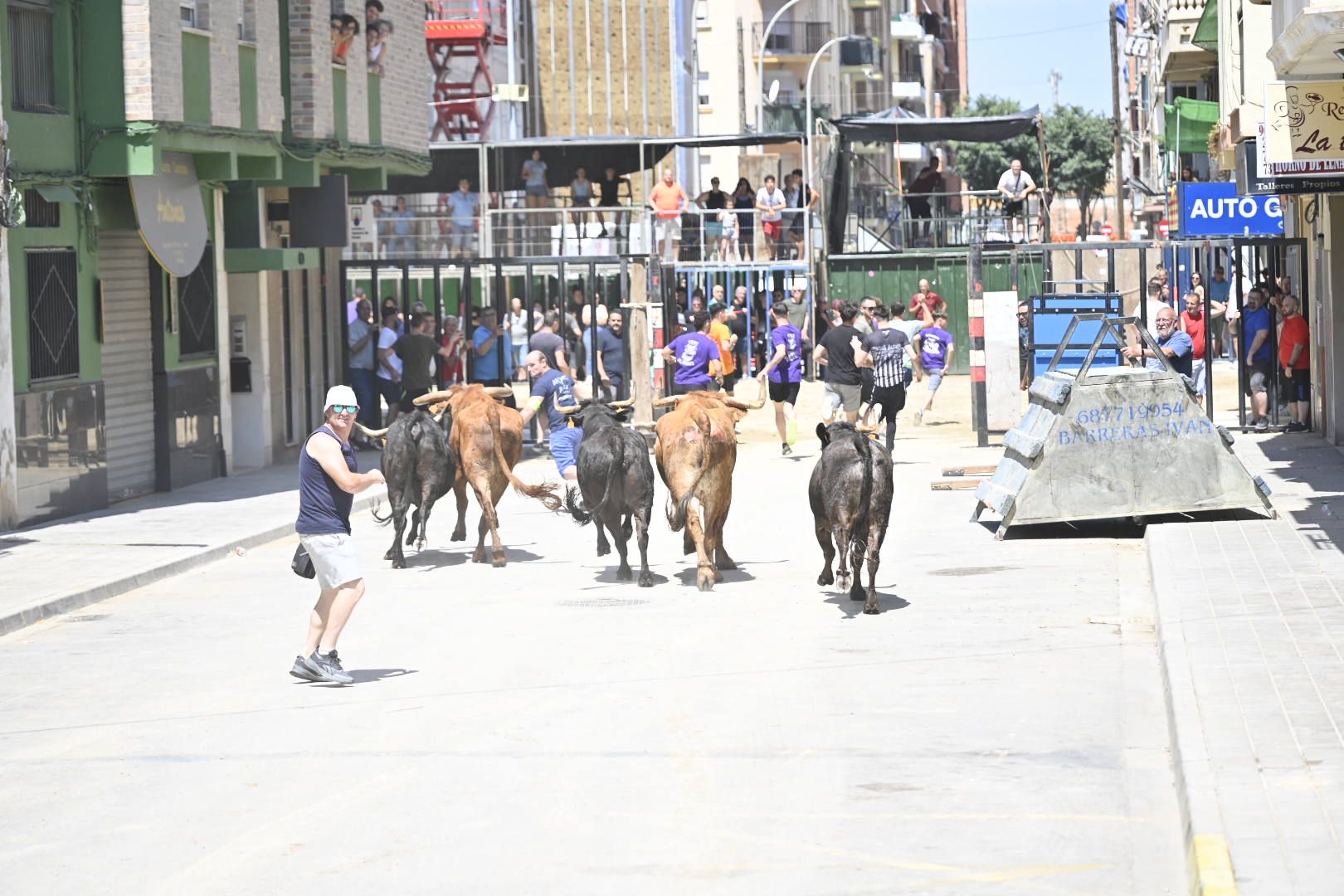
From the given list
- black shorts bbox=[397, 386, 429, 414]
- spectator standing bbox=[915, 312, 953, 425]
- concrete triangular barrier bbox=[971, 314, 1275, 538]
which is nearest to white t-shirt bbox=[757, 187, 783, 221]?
spectator standing bbox=[915, 312, 953, 425]

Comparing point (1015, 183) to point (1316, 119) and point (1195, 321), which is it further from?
point (1316, 119)

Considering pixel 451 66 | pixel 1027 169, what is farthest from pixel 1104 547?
pixel 1027 169

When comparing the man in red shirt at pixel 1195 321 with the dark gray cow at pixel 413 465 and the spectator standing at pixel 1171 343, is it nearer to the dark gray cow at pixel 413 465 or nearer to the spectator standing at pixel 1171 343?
the spectator standing at pixel 1171 343

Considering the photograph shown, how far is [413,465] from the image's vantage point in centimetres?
1591

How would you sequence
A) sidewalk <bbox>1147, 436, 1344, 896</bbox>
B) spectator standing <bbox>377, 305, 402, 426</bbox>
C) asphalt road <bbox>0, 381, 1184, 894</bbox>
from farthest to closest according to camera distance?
spectator standing <bbox>377, 305, 402, 426</bbox>
asphalt road <bbox>0, 381, 1184, 894</bbox>
sidewalk <bbox>1147, 436, 1344, 896</bbox>

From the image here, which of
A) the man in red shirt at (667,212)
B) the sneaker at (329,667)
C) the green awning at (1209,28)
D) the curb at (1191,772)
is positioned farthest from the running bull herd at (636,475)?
the man in red shirt at (667,212)

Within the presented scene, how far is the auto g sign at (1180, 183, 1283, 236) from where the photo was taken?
24281 millimetres

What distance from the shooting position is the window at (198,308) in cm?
2341

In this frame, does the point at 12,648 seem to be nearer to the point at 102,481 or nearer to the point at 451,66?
the point at 102,481

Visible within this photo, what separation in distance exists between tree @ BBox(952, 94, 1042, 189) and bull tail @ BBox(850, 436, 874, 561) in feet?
272

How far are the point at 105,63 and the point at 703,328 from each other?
742cm

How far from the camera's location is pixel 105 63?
20469 millimetres

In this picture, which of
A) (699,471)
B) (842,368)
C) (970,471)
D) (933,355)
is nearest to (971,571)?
(699,471)

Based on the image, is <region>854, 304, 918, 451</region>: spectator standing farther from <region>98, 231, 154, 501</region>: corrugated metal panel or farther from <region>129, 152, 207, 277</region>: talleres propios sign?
<region>98, 231, 154, 501</region>: corrugated metal panel
